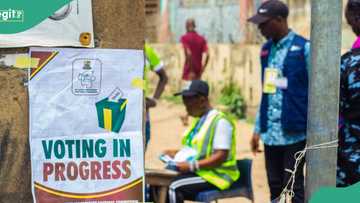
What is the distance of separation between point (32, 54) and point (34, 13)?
0.16 m

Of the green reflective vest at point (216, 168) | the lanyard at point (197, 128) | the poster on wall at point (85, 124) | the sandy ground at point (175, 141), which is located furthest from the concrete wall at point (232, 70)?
the poster on wall at point (85, 124)

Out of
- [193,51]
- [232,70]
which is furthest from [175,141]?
[232,70]

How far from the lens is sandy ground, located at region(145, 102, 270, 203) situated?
625cm

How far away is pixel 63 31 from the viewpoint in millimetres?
2727

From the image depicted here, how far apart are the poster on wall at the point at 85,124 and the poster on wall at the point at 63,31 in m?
0.04

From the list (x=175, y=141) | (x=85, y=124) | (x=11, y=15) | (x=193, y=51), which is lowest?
(x=175, y=141)

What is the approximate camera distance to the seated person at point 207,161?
4219mm

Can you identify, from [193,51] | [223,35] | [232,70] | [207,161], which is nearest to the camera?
[207,161]

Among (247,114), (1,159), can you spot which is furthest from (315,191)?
(247,114)

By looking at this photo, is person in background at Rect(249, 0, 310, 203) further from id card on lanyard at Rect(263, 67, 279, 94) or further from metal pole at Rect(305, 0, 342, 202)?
metal pole at Rect(305, 0, 342, 202)

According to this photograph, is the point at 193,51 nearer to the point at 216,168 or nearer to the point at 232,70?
the point at 232,70

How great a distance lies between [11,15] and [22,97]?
328mm

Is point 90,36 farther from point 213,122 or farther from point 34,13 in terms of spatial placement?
point 213,122

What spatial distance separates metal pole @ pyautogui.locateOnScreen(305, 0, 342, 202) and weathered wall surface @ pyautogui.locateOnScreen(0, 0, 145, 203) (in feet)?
2.38
